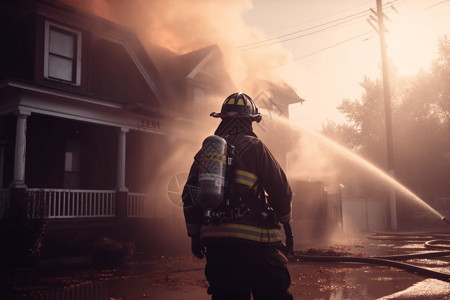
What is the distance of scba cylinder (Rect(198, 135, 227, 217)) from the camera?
3254 mm

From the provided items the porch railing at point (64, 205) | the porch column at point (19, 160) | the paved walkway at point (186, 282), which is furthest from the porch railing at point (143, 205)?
the paved walkway at point (186, 282)

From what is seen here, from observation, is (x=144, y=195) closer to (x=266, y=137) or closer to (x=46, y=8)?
(x=46, y=8)

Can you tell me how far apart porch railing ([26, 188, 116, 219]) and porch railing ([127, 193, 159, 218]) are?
2.22 ft

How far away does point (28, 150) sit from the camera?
13.2 meters

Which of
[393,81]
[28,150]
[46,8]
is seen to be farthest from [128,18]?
[393,81]

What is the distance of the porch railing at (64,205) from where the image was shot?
393 inches

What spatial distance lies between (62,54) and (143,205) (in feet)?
16.9

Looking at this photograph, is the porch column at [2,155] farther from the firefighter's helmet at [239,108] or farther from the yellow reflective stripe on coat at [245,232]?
the yellow reflective stripe on coat at [245,232]

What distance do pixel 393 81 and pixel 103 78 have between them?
3042cm

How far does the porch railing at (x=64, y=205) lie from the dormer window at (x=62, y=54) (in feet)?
11.1

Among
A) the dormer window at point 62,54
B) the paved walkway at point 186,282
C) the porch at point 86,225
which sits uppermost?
the dormer window at point 62,54

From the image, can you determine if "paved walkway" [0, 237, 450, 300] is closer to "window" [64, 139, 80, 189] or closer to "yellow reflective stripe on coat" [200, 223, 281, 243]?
"yellow reflective stripe on coat" [200, 223, 281, 243]

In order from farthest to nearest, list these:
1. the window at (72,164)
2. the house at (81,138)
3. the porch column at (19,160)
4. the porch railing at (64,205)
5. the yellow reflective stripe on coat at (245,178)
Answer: the window at (72,164) → the house at (81,138) → the porch column at (19,160) → the porch railing at (64,205) → the yellow reflective stripe on coat at (245,178)

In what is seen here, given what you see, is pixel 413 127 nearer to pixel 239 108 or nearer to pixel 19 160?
pixel 19 160
